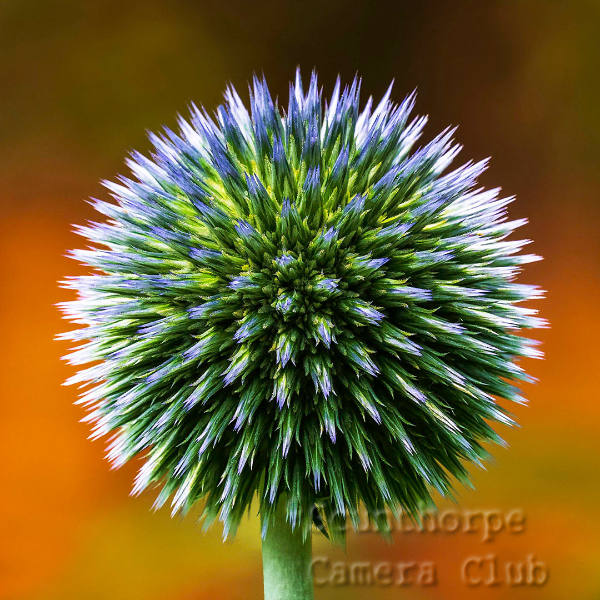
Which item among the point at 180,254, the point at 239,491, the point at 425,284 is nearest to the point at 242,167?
the point at 180,254

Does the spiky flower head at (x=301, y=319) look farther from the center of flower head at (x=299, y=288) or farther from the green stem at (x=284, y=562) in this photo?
the green stem at (x=284, y=562)

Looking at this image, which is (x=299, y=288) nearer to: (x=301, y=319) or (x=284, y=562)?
(x=301, y=319)

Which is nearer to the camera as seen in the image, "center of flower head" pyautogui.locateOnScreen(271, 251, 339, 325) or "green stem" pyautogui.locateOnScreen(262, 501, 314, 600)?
"center of flower head" pyautogui.locateOnScreen(271, 251, 339, 325)

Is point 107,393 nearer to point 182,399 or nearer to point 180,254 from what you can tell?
point 182,399

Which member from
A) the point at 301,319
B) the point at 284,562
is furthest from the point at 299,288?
the point at 284,562

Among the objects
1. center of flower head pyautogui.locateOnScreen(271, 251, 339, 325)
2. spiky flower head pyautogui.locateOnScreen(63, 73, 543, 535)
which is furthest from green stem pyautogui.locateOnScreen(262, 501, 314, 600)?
center of flower head pyautogui.locateOnScreen(271, 251, 339, 325)

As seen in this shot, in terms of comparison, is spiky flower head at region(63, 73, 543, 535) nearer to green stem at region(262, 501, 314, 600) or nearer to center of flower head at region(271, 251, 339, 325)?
center of flower head at region(271, 251, 339, 325)
